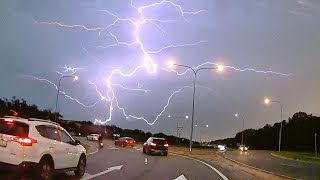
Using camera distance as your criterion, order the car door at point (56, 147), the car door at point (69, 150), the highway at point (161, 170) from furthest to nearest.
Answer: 1. the highway at point (161, 170)
2. the car door at point (69, 150)
3. the car door at point (56, 147)

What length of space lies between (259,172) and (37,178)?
42.2ft

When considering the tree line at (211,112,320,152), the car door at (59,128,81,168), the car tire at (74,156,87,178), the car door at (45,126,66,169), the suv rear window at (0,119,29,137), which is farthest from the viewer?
the tree line at (211,112,320,152)

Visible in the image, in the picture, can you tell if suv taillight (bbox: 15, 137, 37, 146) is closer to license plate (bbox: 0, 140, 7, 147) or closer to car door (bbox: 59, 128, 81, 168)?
license plate (bbox: 0, 140, 7, 147)

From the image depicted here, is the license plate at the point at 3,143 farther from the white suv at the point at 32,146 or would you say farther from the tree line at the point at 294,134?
the tree line at the point at 294,134

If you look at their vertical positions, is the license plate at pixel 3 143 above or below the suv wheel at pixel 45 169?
above

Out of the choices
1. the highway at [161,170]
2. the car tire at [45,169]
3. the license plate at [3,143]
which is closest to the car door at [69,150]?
the highway at [161,170]

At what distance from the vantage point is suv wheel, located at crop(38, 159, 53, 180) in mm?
13789

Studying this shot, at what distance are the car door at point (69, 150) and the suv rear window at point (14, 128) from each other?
6.14 feet

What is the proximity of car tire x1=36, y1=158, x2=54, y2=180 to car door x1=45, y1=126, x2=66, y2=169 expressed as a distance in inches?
10.8

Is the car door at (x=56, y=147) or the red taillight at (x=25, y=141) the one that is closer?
the red taillight at (x=25, y=141)

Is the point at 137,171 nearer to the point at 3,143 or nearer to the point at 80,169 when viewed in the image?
the point at 80,169

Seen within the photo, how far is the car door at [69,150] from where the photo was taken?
1570 cm

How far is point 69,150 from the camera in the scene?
629 inches

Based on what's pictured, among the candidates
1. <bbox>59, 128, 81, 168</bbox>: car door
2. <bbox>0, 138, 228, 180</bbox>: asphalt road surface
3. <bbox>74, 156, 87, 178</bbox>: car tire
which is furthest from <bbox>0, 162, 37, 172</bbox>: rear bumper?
<bbox>74, 156, 87, 178</bbox>: car tire
